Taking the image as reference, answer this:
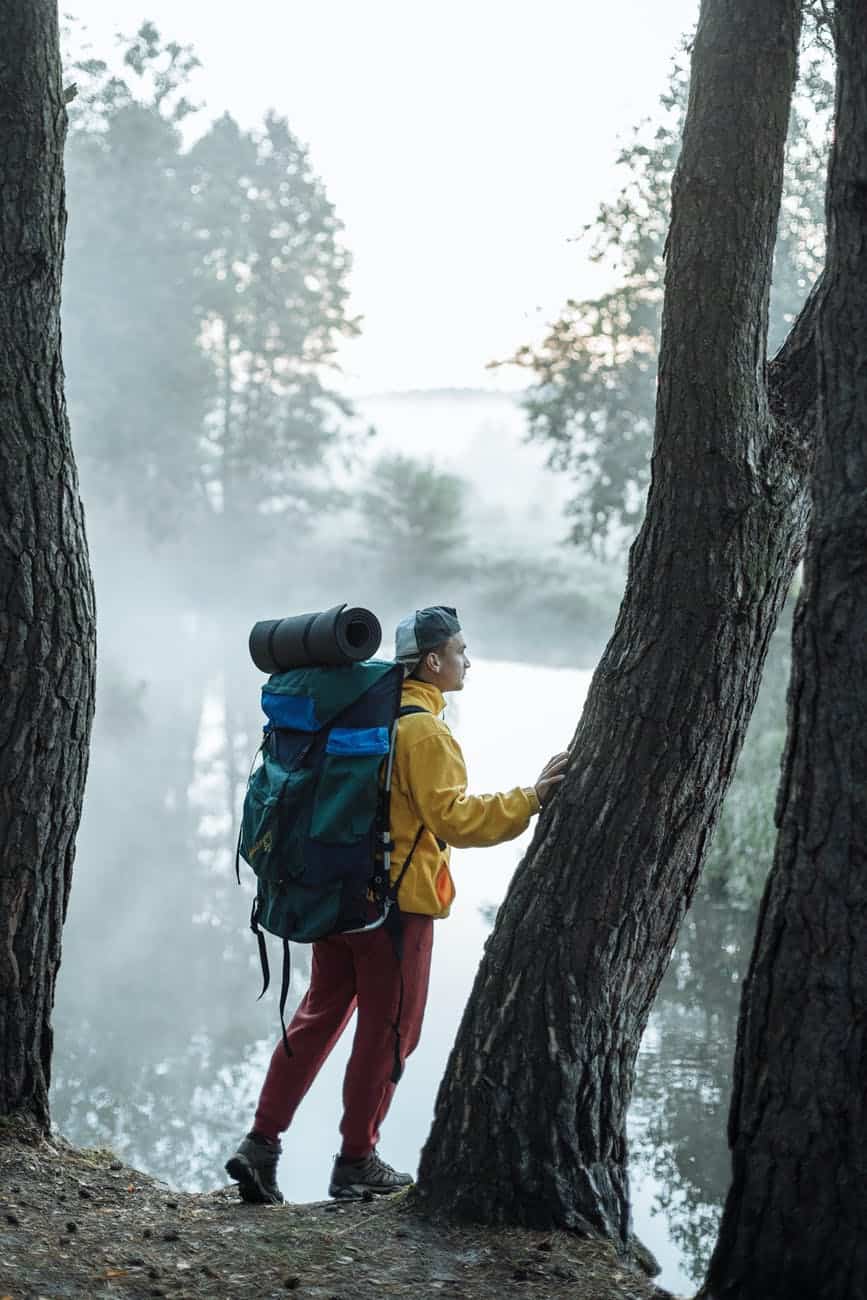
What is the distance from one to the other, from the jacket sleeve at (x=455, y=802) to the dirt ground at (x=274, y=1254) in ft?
3.13

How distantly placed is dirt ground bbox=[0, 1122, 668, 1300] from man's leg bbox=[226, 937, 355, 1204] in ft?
0.37

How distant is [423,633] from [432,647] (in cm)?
5

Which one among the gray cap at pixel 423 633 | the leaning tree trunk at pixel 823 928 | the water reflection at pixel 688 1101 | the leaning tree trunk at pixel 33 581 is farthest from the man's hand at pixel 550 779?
the water reflection at pixel 688 1101

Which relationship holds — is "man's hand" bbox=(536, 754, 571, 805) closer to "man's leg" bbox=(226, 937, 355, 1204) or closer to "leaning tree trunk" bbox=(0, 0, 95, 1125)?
"man's leg" bbox=(226, 937, 355, 1204)

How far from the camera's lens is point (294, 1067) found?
400cm

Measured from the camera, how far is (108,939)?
38.8 feet

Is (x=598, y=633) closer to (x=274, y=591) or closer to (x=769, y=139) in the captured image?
(x=274, y=591)

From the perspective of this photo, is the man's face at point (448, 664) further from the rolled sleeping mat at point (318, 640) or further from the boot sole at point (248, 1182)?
the boot sole at point (248, 1182)

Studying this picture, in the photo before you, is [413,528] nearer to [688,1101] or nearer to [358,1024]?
[688,1101]

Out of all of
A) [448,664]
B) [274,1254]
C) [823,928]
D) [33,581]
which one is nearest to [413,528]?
[33,581]

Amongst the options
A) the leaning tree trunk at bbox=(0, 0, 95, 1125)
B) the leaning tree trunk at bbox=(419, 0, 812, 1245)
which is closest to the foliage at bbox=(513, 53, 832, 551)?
the leaning tree trunk at bbox=(0, 0, 95, 1125)

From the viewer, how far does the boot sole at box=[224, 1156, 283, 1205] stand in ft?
13.0

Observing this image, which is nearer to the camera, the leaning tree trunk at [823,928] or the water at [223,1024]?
the leaning tree trunk at [823,928]

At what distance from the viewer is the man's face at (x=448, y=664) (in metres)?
3.93
